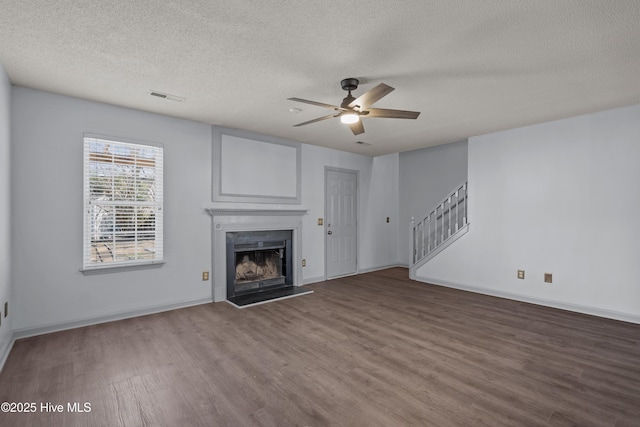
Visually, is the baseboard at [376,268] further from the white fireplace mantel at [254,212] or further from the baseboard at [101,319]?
the baseboard at [101,319]

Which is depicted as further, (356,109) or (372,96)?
(356,109)

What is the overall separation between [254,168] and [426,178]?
3.94 metres

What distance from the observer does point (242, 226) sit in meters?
4.87

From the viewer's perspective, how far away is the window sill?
11.8ft

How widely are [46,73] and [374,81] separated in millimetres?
3073

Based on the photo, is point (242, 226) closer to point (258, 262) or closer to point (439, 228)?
point (258, 262)

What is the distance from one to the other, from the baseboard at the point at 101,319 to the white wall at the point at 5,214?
0.15m

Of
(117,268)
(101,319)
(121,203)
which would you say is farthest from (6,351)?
(121,203)

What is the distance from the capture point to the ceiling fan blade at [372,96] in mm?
2446

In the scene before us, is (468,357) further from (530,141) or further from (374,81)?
(530,141)

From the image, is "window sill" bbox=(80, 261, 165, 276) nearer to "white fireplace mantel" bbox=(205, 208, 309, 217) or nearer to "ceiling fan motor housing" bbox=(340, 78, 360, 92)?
"white fireplace mantel" bbox=(205, 208, 309, 217)

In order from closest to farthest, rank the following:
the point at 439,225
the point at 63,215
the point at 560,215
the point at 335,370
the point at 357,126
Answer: the point at 335,370 < the point at 357,126 < the point at 63,215 < the point at 560,215 < the point at 439,225

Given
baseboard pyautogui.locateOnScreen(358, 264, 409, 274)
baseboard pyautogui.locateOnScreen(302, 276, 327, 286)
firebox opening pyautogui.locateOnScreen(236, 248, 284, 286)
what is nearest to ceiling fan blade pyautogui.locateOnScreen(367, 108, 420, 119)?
firebox opening pyautogui.locateOnScreen(236, 248, 284, 286)

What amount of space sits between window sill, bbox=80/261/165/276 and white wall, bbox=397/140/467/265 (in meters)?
4.54
